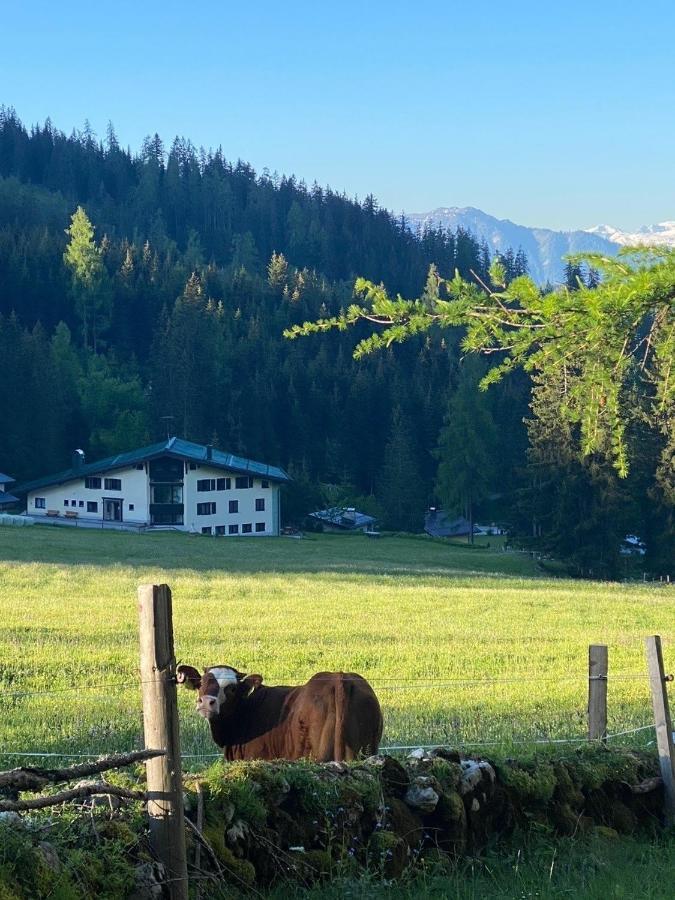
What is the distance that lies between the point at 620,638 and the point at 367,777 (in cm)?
2000

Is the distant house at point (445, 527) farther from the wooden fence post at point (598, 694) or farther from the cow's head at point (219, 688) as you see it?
the cow's head at point (219, 688)

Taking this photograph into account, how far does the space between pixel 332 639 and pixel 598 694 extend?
45.4ft

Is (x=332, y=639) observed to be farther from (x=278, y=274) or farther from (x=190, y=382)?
(x=278, y=274)

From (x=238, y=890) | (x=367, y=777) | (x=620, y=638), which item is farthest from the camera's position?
(x=620, y=638)

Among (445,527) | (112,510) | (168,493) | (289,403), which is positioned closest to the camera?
(168,493)

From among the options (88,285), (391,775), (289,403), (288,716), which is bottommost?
(391,775)

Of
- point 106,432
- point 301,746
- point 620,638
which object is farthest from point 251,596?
point 106,432

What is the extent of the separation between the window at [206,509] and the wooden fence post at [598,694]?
81836mm

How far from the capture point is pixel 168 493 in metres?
92.3

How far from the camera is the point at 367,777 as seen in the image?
8.04m

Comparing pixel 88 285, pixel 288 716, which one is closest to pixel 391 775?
pixel 288 716

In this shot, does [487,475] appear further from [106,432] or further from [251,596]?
[251,596]

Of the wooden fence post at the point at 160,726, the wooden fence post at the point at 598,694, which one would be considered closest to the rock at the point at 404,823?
the wooden fence post at the point at 160,726

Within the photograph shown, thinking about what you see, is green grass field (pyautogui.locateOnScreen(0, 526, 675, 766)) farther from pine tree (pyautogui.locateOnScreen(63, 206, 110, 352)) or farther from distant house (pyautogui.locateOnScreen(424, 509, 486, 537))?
pine tree (pyautogui.locateOnScreen(63, 206, 110, 352))
